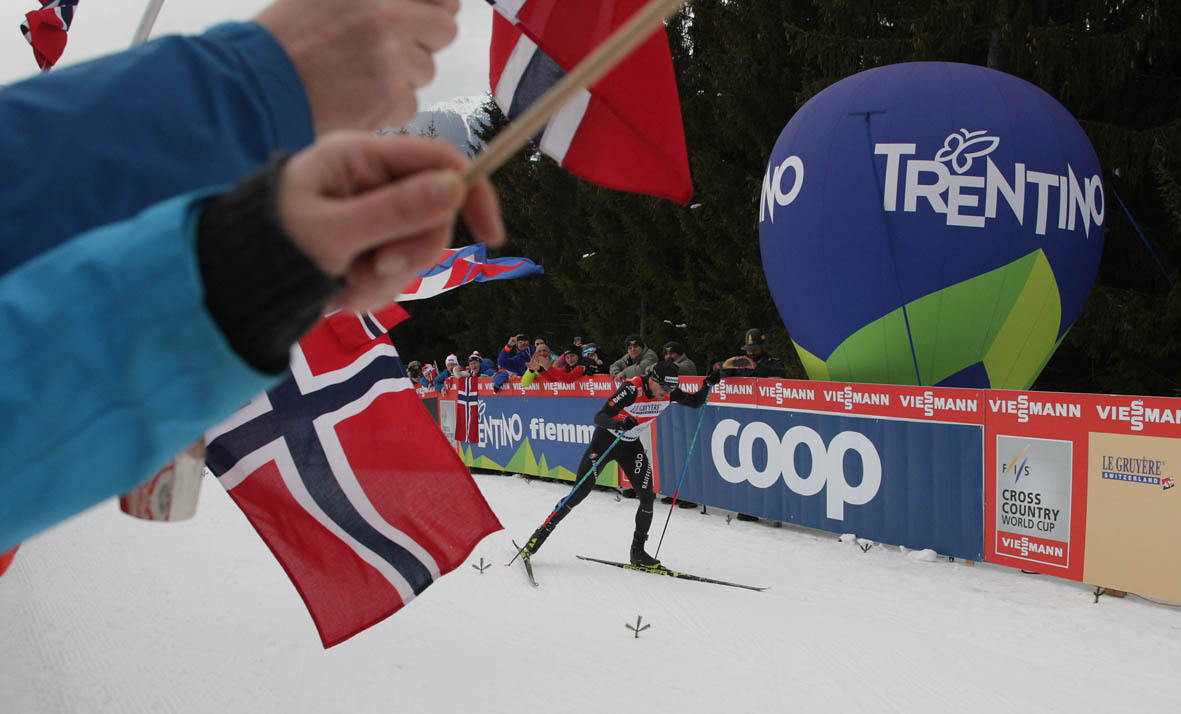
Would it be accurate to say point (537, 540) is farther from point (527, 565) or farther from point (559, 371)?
point (559, 371)

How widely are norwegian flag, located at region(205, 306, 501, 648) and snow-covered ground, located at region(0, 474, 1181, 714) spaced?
210 centimetres

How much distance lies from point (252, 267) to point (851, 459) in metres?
7.84

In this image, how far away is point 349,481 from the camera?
2.66 m

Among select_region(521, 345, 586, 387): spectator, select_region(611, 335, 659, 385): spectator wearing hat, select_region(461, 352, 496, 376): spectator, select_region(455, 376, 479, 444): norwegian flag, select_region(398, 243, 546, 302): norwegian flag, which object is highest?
select_region(398, 243, 546, 302): norwegian flag

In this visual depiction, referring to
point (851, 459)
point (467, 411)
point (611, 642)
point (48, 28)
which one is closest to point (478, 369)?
point (467, 411)

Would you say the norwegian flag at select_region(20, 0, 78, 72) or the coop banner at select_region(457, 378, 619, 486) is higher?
the norwegian flag at select_region(20, 0, 78, 72)

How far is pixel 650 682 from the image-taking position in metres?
4.64

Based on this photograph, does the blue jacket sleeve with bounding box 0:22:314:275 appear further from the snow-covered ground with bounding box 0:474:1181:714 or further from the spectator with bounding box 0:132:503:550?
the snow-covered ground with bounding box 0:474:1181:714

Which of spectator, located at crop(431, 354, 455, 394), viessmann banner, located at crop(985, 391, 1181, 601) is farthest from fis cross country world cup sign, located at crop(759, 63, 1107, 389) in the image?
spectator, located at crop(431, 354, 455, 394)

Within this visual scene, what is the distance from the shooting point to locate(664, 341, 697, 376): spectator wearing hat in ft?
31.5

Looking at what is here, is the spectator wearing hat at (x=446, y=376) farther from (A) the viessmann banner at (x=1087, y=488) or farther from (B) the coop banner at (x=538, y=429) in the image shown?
(A) the viessmann banner at (x=1087, y=488)

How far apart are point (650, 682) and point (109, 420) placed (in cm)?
446

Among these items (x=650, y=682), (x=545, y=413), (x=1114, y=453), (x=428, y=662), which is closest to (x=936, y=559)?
(x=1114, y=453)

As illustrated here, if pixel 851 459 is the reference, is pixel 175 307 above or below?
above
